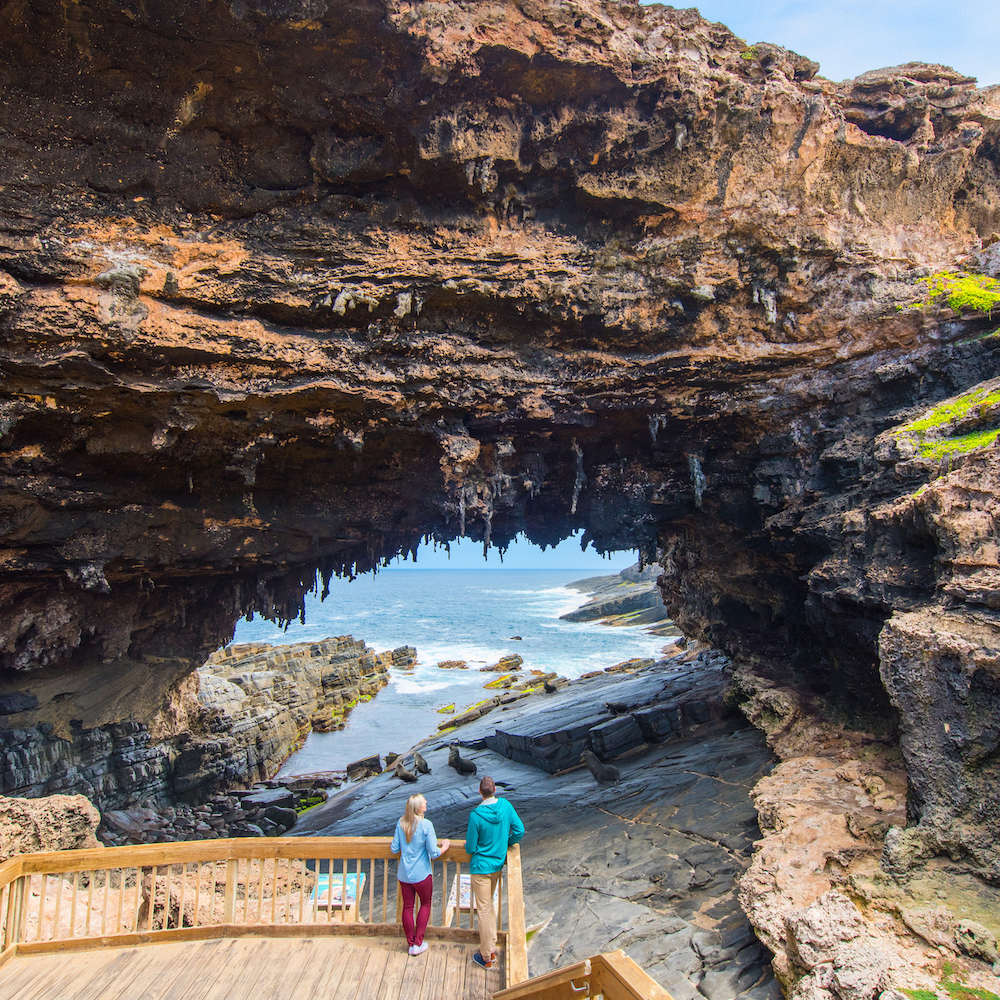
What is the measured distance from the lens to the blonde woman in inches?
217

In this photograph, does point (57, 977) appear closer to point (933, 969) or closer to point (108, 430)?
point (933, 969)

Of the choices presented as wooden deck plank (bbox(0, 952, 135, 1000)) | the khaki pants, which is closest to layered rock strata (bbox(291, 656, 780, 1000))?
the khaki pants

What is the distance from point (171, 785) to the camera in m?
19.5

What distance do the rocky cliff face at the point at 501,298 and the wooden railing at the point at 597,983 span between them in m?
5.02

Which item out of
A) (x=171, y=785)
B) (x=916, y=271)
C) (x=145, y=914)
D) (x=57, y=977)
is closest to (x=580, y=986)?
(x=57, y=977)

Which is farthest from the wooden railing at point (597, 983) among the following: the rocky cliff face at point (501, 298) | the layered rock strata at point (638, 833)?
the rocky cliff face at point (501, 298)

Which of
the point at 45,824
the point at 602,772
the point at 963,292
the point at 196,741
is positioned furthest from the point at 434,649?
the point at 963,292

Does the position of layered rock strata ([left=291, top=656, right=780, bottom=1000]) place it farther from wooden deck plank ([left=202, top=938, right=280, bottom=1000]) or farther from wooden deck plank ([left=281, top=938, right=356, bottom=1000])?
wooden deck plank ([left=202, top=938, right=280, bottom=1000])

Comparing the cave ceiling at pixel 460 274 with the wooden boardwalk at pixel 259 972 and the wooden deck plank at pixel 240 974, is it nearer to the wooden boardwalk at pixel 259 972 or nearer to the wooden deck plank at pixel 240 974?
the wooden boardwalk at pixel 259 972

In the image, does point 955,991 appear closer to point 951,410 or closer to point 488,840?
point 488,840

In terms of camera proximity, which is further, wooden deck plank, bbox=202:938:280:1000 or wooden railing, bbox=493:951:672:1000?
wooden deck plank, bbox=202:938:280:1000

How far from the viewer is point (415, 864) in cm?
552

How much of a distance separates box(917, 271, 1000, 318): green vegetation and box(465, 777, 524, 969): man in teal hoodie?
11.8 meters

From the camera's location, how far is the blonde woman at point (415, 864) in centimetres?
551
